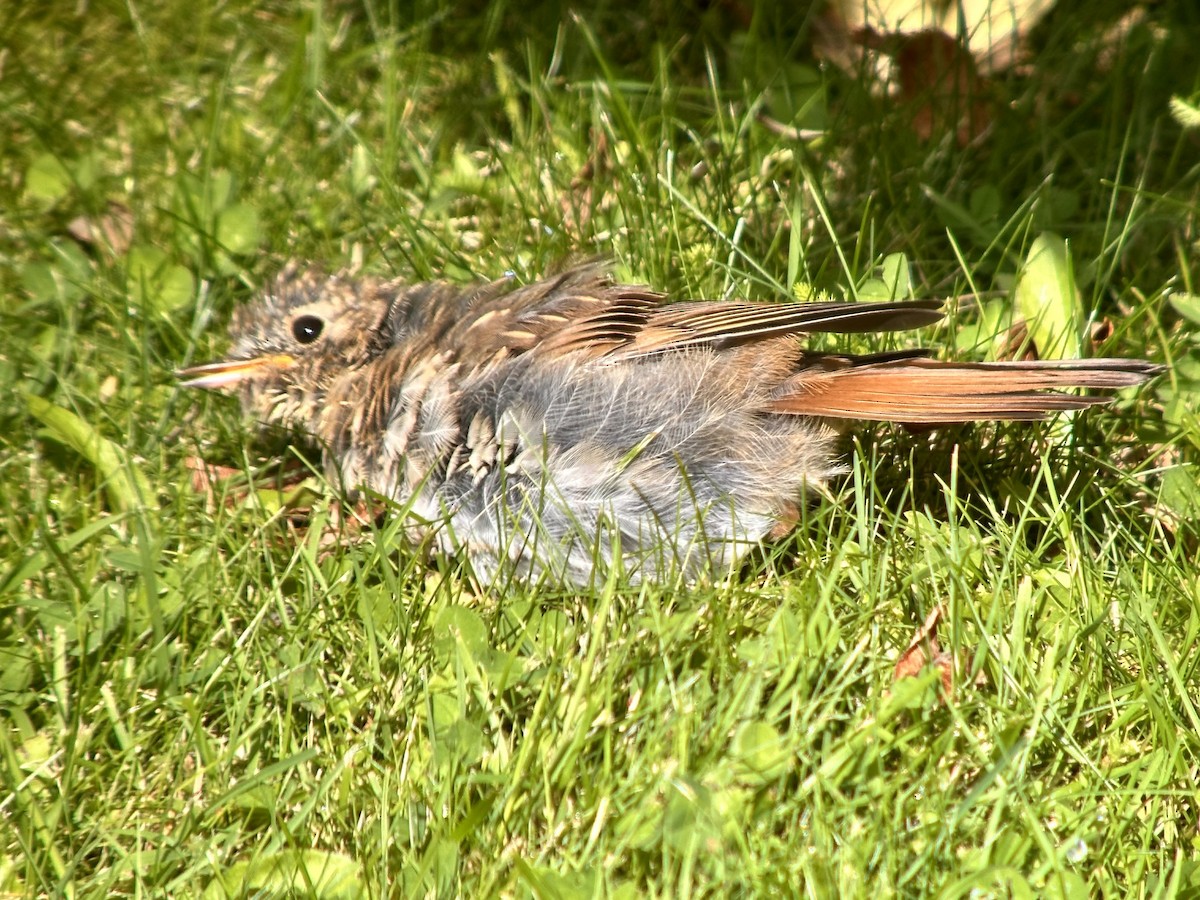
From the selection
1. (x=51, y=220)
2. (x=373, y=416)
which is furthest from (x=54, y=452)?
(x=51, y=220)

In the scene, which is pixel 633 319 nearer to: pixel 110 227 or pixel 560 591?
pixel 560 591

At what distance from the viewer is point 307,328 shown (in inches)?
149

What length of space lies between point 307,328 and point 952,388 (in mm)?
1812

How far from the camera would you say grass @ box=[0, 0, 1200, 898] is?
2.47 m

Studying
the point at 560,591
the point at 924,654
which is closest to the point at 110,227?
the point at 560,591

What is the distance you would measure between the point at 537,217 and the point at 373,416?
105cm

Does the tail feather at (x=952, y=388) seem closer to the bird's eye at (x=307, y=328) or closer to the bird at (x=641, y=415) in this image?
the bird at (x=641, y=415)

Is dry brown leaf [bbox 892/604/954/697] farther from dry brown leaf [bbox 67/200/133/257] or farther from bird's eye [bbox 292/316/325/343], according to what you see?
dry brown leaf [bbox 67/200/133/257]

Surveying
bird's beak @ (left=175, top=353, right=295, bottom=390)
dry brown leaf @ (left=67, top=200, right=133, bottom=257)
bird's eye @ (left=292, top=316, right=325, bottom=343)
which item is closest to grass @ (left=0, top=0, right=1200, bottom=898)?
dry brown leaf @ (left=67, top=200, right=133, bottom=257)

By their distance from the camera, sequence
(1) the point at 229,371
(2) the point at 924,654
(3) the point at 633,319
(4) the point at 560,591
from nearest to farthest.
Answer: (2) the point at 924,654 → (4) the point at 560,591 → (3) the point at 633,319 → (1) the point at 229,371

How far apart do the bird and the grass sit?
15cm

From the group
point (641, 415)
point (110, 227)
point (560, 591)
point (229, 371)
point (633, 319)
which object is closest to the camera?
point (560, 591)

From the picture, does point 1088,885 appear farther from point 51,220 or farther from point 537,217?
point 51,220

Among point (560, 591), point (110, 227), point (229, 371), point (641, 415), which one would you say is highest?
point (110, 227)
